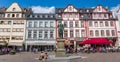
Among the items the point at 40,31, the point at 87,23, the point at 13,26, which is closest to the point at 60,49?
the point at 40,31

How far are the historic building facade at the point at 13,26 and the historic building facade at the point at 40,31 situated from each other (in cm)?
159

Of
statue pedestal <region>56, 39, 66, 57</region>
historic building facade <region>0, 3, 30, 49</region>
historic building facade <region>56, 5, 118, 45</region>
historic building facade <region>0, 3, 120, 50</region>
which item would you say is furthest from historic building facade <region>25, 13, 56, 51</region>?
statue pedestal <region>56, 39, 66, 57</region>

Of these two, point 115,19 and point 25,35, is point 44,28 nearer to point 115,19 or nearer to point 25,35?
point 25,35

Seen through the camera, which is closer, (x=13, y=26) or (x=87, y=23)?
(x=87, y=23)

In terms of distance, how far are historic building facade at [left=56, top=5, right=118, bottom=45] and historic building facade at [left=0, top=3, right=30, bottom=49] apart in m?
9.94

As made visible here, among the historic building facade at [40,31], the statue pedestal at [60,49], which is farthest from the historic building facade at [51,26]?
the statue pedestal at [60,49]

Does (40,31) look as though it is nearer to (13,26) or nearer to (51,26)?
(51,26)

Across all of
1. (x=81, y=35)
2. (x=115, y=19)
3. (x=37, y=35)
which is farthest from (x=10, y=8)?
(x=115, y=19)

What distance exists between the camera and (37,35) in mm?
44781

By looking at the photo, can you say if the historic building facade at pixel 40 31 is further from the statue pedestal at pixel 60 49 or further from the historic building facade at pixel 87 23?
the statue pedestal at pixel 60 49

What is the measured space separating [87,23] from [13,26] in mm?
19558

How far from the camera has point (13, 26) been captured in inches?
1794

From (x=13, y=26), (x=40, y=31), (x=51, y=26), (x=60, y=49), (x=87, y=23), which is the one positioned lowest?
(x=60, y=49)

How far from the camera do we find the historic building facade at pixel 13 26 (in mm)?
44594
